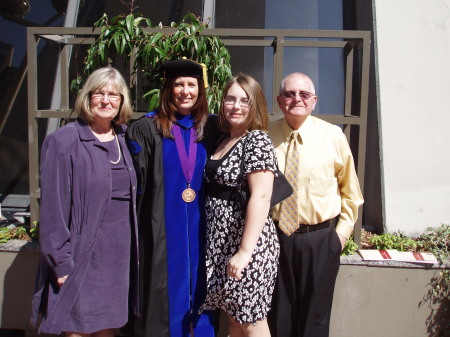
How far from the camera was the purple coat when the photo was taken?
2.11m

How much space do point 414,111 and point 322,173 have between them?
1369 millimetres

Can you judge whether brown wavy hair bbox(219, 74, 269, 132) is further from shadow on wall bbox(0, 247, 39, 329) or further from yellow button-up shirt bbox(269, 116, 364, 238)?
shadow on wall bbox(0, 247, 39, 329)

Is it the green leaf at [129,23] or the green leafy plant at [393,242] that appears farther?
the green leafy plant at [393,242]

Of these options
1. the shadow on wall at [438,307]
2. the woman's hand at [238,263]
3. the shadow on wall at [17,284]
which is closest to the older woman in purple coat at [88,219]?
the woman's hand at [238,263]

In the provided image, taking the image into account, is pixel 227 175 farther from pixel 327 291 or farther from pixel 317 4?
pixel 317 4

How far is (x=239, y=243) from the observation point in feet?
7.11

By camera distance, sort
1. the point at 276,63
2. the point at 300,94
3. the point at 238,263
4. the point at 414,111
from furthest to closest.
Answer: the point at 414,111, the point at 276,63, the point at 300,94, the point at 238,263

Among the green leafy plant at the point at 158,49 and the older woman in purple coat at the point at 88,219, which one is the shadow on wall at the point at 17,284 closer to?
the older woman in purple coat at the point at 88,219

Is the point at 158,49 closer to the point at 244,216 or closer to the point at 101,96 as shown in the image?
the point at 101,96

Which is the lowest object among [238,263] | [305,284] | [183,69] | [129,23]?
[305,284]

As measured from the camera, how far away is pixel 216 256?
7.34ft

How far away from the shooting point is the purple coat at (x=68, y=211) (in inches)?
83.0

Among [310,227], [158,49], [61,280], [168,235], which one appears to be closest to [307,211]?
[310,227]

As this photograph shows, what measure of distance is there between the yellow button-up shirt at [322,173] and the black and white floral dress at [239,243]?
10.2 inches
